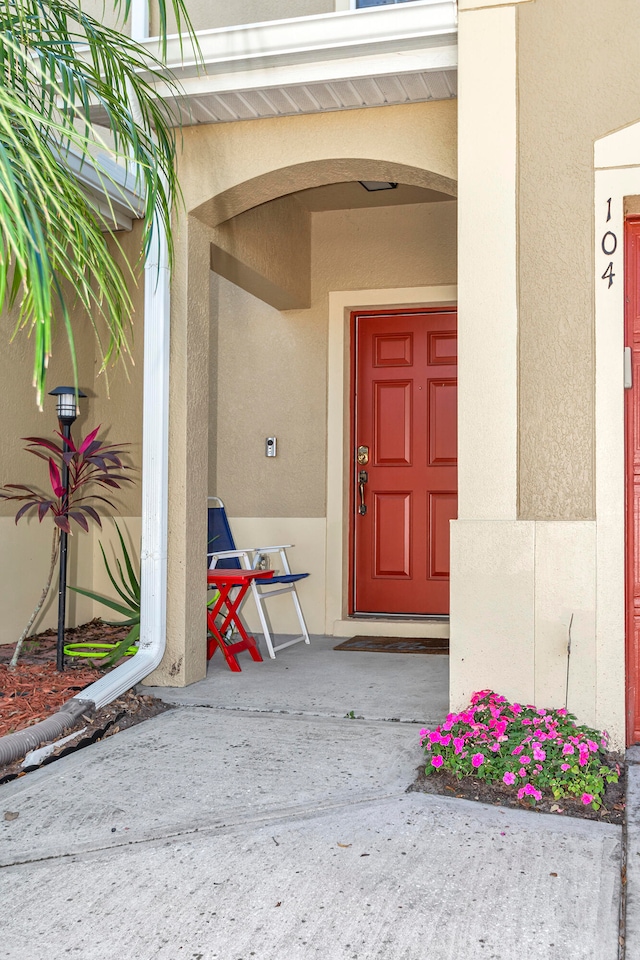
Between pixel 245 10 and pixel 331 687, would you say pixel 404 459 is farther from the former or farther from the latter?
pixel 245 10

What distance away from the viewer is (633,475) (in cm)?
319

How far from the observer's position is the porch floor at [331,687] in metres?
3.69

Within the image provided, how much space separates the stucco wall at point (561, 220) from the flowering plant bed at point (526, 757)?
28.8 inches

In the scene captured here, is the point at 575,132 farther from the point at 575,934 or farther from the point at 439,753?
the point at 575,934

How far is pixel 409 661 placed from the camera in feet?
15.6

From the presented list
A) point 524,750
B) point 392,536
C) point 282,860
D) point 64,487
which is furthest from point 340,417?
point 282,860

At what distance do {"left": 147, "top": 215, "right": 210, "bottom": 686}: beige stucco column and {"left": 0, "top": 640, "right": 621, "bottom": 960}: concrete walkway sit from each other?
722mm

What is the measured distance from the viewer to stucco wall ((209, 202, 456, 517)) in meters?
5.80

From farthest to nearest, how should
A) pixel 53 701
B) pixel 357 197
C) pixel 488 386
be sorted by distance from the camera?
pixel 357 197 < pixel 53 701 < pixel 488 386

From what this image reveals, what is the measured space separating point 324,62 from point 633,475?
209 centimetres

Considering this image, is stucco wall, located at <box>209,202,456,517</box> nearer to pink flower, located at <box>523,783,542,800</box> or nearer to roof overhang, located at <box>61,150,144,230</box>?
roof overhang, located at <box>61,150,144,230</box>

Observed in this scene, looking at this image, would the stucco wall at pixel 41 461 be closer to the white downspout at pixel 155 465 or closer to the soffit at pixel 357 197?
the white downspout at pixel 155 465

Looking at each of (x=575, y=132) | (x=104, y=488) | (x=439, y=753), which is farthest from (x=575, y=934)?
(x=104, y=488)

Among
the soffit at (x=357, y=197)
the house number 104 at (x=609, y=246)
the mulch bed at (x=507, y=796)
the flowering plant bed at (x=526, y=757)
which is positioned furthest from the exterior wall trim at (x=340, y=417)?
the mulch bed at (x=507, y=796)
